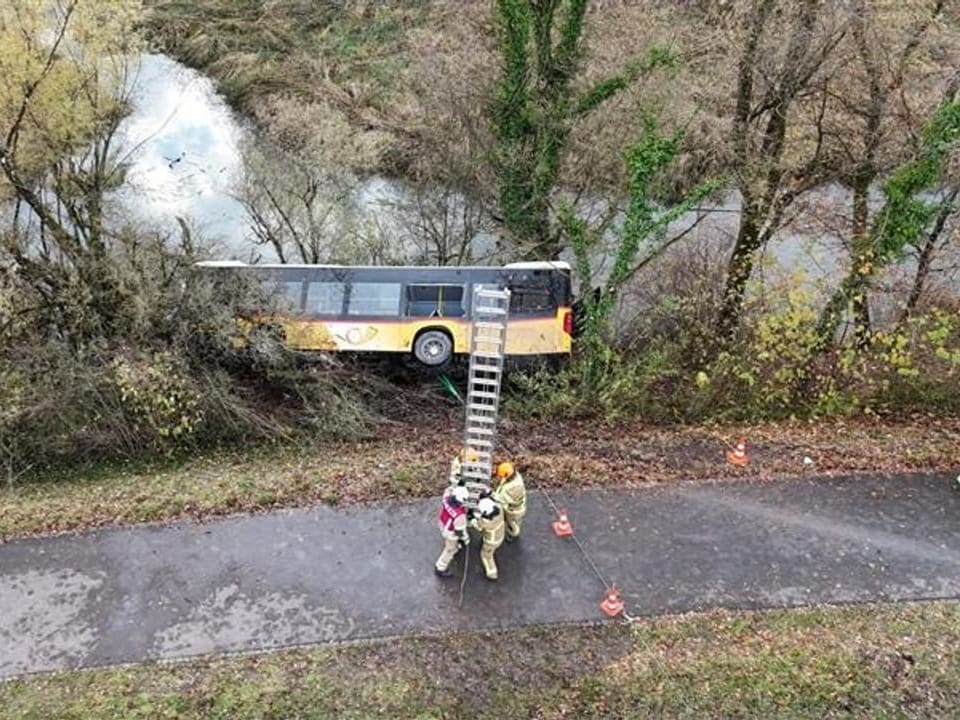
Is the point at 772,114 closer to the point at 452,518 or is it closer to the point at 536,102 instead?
the point at 536,102

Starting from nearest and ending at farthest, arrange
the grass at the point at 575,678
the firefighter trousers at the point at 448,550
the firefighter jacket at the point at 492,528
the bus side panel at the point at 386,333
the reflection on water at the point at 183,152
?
the grass at the point at 575,678 → the firefighter jacket at the point at 492,528 → the firefighter trousers at the point at 448,550 → the bus side panel at the point at 386,333 → the reflection on water at the point at 183,152

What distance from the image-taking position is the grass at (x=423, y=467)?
11289 millimetres

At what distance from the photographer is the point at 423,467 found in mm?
12062

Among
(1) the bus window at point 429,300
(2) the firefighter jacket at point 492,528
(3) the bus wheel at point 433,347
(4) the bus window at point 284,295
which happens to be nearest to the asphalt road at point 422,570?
(2) the firefighter jacket at point 492,528

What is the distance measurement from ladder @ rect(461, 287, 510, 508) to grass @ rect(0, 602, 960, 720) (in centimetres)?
188

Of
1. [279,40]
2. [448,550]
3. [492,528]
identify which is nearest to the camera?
[492,528]

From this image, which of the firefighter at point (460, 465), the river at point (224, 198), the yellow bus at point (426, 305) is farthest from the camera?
the river at point (224, 198)

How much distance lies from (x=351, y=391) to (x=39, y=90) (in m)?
7.83

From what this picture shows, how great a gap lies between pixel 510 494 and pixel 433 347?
7.69m

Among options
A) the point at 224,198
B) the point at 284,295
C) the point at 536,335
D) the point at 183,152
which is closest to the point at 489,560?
the point at 536,335

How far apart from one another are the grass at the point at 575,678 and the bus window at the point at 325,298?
9051 mm

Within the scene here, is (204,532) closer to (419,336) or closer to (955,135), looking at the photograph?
(419,336)

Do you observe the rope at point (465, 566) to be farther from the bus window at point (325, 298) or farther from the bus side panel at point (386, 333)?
the bus window at point (325, 298)

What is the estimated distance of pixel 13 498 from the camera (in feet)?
40.0
